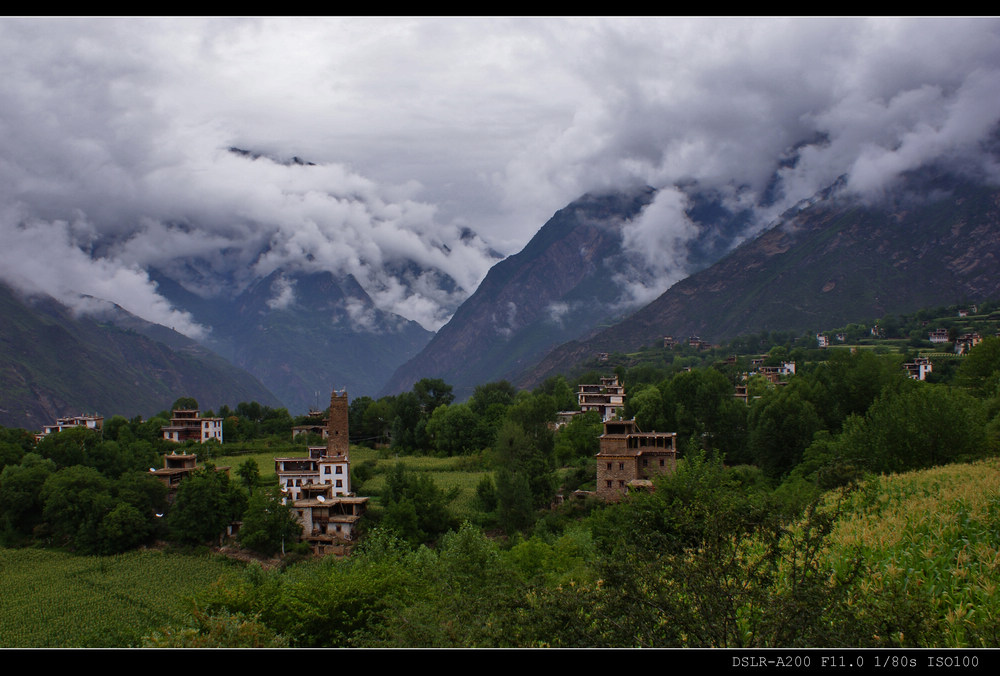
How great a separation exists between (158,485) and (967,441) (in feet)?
120

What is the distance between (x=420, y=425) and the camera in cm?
5328

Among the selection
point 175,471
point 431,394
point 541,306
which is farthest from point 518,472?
point 541,306

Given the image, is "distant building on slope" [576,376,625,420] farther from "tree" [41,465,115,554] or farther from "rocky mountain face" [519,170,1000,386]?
"rocky mountain face" [519,170,1000,386]

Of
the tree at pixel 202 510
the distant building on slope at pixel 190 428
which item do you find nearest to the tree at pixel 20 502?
the tree at pixel 202 510

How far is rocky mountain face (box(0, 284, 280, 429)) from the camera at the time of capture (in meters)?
89.4

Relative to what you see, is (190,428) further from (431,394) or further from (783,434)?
(783,434)

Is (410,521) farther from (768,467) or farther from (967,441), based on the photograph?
(967,441)

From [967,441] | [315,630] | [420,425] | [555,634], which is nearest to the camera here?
[555,634]

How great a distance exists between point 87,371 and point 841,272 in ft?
429

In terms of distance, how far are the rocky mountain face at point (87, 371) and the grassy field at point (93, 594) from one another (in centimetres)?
6361

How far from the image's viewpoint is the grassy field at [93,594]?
20031 mm

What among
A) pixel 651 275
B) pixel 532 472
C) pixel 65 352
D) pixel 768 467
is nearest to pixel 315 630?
pixel 532 472

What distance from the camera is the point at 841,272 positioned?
10925 centimetres

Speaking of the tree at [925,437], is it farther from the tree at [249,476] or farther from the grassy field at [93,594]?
the tree at [249,476]
